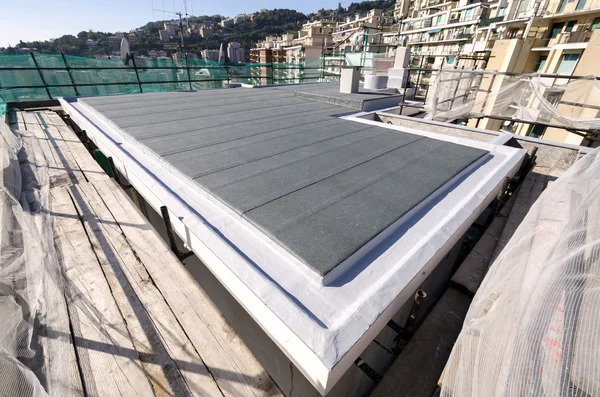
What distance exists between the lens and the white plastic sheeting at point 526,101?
23.2 ft

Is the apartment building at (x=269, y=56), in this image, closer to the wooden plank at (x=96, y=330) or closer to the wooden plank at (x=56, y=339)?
the wooden plank at (x=96, y=330)

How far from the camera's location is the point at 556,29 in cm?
2417

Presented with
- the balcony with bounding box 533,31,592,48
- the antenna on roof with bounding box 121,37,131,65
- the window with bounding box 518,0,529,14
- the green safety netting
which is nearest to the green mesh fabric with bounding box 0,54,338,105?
the green safety netting

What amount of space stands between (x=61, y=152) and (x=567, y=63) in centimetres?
3306

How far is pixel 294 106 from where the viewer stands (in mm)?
8414

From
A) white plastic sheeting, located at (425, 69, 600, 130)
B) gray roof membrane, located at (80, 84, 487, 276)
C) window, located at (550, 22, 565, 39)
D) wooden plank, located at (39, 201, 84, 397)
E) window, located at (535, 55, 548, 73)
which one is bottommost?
wooden plank, located at (39, 201, 84, 397)

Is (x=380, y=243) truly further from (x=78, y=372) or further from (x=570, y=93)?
(x=570, y=93)

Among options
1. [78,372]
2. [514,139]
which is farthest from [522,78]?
[78,372]

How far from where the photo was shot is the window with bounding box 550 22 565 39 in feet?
77.6

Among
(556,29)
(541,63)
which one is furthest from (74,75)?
(556,29)

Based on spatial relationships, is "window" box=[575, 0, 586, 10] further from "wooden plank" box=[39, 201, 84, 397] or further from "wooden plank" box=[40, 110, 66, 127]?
"wooden plank" box=[40, 110, 66, 127]

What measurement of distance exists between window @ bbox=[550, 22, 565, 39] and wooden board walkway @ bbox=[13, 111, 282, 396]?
37.0 meters

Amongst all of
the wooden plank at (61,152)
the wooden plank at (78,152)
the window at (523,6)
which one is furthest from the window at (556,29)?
the wooden plank at (61,152)

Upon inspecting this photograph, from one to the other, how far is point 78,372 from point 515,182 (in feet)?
26.2
